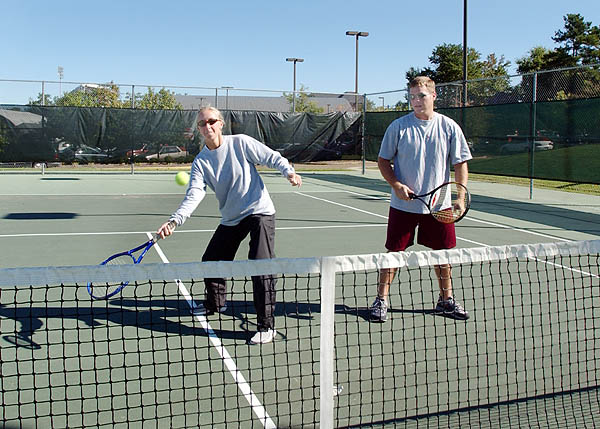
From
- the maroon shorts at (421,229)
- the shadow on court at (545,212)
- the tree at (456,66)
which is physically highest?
the tree at (456,66)

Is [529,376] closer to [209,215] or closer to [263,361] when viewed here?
[263,361]

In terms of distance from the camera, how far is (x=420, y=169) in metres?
4.35

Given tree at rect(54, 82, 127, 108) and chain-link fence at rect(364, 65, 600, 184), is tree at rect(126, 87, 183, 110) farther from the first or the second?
chain-link fence at rect(364, 65, 600, 184)

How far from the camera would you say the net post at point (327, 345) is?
2727 millimetres

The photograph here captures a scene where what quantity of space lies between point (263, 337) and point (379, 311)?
2.95 feet

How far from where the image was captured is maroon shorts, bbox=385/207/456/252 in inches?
174

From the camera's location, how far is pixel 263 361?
3.72 meters

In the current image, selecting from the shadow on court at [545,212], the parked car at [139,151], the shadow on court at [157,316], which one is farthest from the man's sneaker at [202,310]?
the parked car at [139,151]

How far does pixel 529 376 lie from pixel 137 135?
1627 centimetres

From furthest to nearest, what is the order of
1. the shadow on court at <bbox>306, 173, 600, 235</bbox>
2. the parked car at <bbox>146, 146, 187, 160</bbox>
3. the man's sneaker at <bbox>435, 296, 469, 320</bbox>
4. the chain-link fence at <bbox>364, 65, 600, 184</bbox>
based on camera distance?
the parked car at <bbox>146, 146, 187, 160</bbox>, the chain-link fence at <bbox>364, 65, 600, 184</bbox>, the shadow on court at <bbox>306, 173, 600, 235</bbox>, the man's sneaker at <bbox>435, 296, 469, 320</bbox>

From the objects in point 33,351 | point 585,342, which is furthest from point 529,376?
point 33,351

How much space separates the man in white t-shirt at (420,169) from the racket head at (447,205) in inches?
2.9

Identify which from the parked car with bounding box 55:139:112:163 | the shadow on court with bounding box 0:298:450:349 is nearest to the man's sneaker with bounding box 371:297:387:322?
the shadow on court with bounding box 0:298:450:349

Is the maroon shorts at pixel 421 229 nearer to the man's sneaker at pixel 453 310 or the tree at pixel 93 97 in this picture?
the man's sneaker at pixel 453 310
